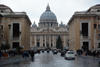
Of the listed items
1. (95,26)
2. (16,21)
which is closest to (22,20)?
(16,21)

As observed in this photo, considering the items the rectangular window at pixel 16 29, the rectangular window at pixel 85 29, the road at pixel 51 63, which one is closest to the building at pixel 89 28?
the rectangular window at pixel 85 29

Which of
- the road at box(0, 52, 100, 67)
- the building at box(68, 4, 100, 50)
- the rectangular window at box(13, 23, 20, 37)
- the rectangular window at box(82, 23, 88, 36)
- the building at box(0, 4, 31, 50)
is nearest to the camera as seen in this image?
the road at box(0, 52, 100, 67)

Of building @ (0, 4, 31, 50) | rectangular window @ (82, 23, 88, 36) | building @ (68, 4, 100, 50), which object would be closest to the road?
Answer: building @ (0, 4, 31, 50)

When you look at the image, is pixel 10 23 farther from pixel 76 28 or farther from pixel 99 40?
pixel 99 40

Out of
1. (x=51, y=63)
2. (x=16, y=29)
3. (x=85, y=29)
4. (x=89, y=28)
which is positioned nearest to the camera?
(x=51, y=63)

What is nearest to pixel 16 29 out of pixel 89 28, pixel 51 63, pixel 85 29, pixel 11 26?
pixel 11 26

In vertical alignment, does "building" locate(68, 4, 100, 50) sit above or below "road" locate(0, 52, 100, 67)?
above

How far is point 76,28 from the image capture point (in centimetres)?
7644

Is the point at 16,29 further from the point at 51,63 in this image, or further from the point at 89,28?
the point at 51,63

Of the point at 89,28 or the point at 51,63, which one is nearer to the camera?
the point at 51,63

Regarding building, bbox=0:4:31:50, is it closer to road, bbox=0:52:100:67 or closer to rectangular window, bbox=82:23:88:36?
rectangular window, bbox=82:23:88:36

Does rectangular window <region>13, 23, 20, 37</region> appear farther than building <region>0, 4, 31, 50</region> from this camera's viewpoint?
Yes

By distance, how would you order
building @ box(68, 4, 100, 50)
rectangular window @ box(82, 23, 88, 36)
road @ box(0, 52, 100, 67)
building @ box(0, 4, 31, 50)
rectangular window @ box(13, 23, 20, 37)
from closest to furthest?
road @ box(0, 52, 100, 67)
building @ box(0, 4, 31, 50)
building @ box(68, 4, 100, 50)
rectangular window @ box(13, 23, 20, 37)
rectangular window @ box(82, 23, 88, 36)

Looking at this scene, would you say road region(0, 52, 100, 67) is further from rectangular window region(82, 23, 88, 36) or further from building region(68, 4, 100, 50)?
rectangular window region(82, 23, 88, 36)
